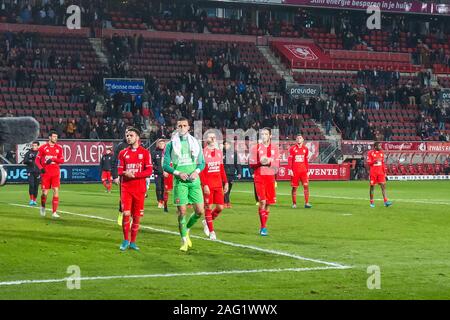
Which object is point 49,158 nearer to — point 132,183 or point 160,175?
point 160,175

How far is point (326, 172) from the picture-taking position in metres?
49.0

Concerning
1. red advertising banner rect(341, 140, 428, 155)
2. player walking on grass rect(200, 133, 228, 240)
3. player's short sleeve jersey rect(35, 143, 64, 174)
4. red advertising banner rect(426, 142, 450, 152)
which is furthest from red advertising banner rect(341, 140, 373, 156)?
player walking on grass rect(200, 133, 228, 240)

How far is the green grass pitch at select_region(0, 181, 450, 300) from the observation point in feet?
35.0

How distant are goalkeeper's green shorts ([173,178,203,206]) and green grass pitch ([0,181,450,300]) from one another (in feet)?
2.87

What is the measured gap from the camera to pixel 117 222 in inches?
805

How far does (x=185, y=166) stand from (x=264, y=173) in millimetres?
3442

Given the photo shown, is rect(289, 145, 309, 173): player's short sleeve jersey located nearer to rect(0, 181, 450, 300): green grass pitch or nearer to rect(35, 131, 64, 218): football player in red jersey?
rect(0, 181, 450, 300): green grass pitch

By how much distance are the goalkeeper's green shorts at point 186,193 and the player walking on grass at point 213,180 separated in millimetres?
1949

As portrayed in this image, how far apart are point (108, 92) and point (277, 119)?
9.82 meters

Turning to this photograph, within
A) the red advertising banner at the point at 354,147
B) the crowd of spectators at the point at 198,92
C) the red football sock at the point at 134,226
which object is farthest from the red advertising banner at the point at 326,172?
the red football sock at the point at 134,226

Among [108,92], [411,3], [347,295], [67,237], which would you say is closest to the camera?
[347,295]

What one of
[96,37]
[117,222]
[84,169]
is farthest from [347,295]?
[96,37]

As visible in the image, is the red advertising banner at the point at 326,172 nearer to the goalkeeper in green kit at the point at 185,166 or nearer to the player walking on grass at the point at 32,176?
the player walking on grass at the point at 32,176
